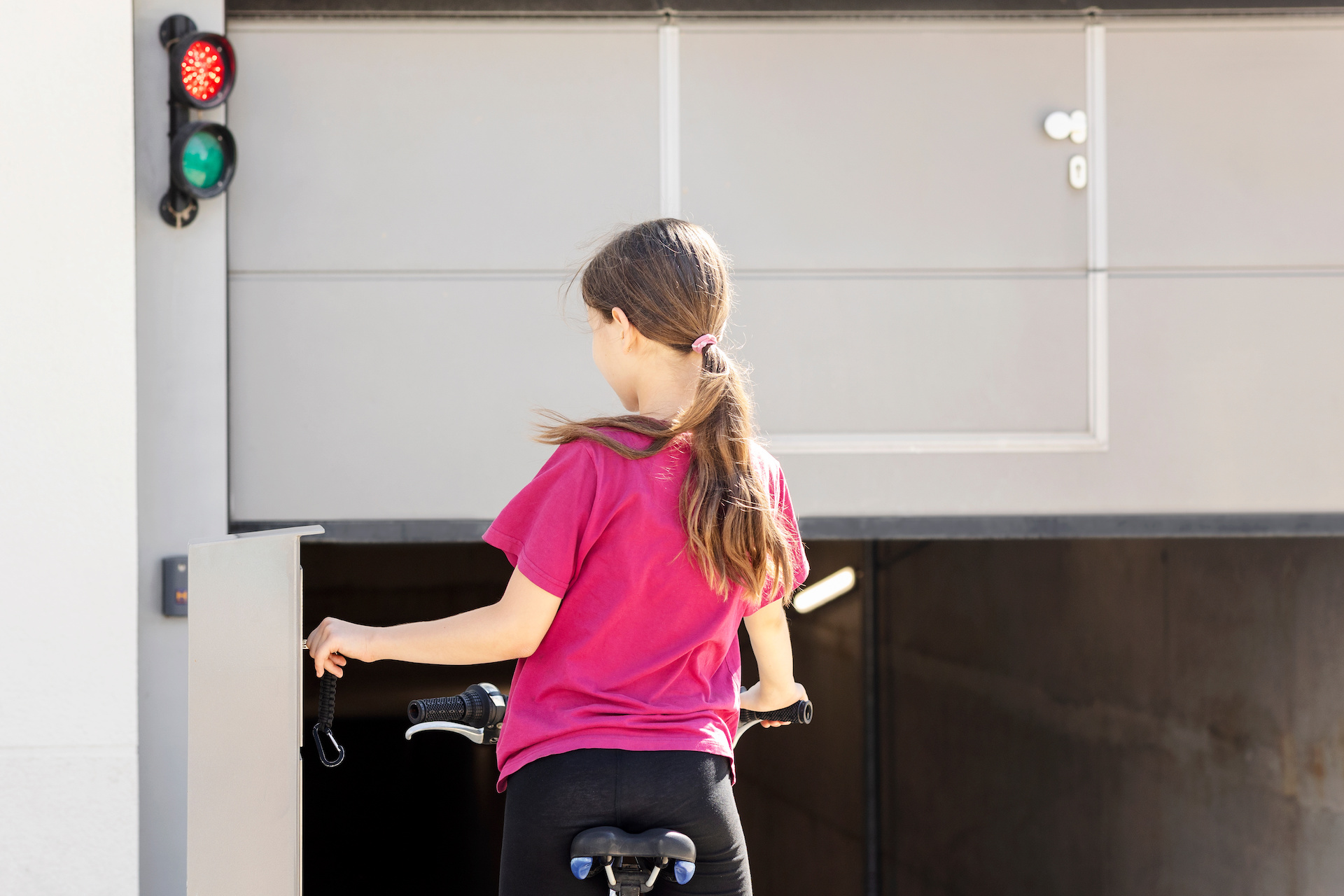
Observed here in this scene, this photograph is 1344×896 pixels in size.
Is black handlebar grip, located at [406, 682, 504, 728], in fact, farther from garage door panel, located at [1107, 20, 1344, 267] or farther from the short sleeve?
garage door panel, located at [1107, 20, 1344, 267]

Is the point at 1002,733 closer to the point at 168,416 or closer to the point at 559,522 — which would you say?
the point at 168,416

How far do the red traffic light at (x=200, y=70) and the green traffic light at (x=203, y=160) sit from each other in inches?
4.2

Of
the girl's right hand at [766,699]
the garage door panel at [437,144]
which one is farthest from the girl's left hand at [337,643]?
the garage door panel at [437,144]

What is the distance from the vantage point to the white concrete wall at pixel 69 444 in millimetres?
3418

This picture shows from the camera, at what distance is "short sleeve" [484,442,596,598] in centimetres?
159

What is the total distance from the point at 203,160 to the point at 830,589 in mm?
6126

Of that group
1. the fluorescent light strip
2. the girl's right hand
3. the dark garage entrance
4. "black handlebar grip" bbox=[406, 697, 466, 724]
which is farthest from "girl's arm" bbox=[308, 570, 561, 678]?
the fluorescent light strip

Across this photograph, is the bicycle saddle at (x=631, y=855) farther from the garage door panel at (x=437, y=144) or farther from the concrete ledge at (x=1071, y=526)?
the garage door panel at (x=437, y=144)

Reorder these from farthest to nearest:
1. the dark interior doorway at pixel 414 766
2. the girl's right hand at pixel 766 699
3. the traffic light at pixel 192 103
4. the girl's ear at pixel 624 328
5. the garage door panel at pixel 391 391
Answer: the dark interior doorway at pixel 414 766 < the garage door panel at pixel 391 391 < the traffic light at pixel 192 103 < the girl's right hand at pixel 766 699 < the girl's ear at pixel 624 328

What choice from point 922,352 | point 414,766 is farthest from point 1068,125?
point 414,766

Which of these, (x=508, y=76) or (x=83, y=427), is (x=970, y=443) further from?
(x=83, y=427)

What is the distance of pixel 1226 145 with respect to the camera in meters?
3.84

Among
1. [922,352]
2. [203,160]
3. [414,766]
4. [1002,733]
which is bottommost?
[414,766]

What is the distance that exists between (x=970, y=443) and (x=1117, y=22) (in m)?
1.57
